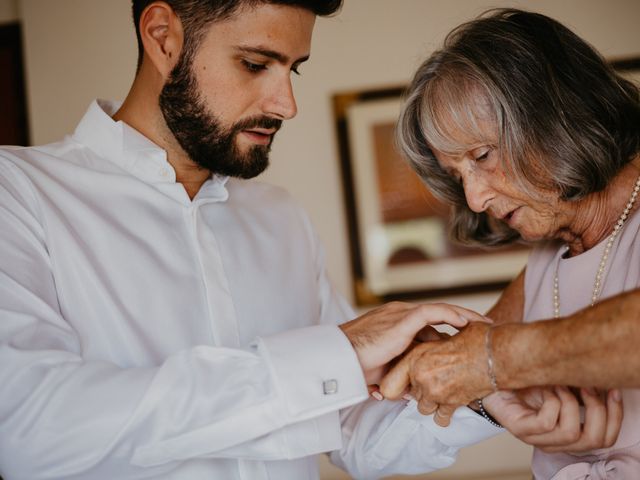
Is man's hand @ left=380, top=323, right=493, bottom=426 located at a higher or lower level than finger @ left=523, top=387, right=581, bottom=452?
higher

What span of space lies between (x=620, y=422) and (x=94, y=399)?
3.35 ft

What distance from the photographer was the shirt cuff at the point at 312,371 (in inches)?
49.1

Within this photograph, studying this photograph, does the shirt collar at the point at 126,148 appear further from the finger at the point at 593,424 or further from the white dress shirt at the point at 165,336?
the finger at the point at 593,424

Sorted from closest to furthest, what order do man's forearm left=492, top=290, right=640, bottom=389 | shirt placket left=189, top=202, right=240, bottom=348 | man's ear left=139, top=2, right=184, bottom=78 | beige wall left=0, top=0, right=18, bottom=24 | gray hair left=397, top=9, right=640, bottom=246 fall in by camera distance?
man's forearm left=492, top=290, right=640, bottom=389 < gray hair left=397, top=9, right=640, bottom=246 < shirt placket left=189, top=202, right=240, bottom=348 < man's ear left=139, top=2, right=184, bottom=78 < beige wall left=0, top=0, right=18, bottom=24

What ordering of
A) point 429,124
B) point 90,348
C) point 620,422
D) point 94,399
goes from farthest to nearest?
point 429,124, point 90,348, point 620,422, point 94,399

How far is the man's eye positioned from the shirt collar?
11.8 inches

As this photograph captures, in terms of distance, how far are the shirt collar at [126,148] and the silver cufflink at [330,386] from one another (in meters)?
0.75

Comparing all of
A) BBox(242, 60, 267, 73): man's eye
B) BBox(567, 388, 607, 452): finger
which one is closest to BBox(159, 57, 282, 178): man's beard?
BBox(242, 60, 267, 73): man's eye

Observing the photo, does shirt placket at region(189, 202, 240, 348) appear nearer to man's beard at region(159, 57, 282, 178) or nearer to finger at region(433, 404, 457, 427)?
man's beard at region(159, 57, 282, 178)

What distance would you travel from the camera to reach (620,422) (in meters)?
1.41

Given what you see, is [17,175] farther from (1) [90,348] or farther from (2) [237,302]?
(2) [237,302]

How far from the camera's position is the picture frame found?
3.50 meters

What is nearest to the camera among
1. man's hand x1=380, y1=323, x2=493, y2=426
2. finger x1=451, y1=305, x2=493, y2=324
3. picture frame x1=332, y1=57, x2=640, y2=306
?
man's hand x1=380, y1=323, x2=493, y2=426

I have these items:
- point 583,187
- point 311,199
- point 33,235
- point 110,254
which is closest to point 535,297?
point 583,187
